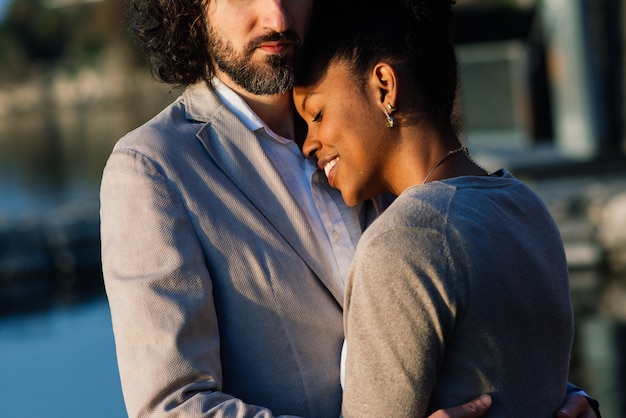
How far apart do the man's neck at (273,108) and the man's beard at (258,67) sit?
1.4 inches

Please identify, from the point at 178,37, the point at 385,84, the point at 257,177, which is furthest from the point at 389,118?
the point at 178,37

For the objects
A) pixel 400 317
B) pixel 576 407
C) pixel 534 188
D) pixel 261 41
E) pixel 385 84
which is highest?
pixel 261 41

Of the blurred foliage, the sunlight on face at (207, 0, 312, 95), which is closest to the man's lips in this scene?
the sunlight on face at (207, 0, 312, 95)

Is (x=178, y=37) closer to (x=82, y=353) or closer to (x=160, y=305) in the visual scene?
(x=160, y=305)

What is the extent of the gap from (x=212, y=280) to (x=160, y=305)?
14cm

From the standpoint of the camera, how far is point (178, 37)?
2.27 m

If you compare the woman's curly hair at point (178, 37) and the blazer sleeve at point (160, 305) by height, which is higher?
the woman's curly hair at point (178, 37)

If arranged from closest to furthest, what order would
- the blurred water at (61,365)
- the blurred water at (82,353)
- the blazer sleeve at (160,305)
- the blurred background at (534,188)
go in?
the blazer sleeve at (160,305), the blurred water at (82,353), the blurred water at (61,365), the blurred background at (534,188)

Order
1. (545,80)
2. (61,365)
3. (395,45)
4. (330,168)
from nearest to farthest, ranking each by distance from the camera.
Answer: (395,45), (330,168), (61,365), (545,80)

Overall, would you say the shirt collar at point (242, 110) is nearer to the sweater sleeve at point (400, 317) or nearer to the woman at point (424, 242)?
the woman at point (424, 242)

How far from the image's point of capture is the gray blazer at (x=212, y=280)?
1775 millimetres

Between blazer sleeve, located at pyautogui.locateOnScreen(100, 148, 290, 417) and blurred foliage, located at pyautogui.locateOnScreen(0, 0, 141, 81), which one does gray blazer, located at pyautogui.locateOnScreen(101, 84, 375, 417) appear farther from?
blurred foliage, located at pyautogui.locateOnScreen(0, 0, 141, 81)

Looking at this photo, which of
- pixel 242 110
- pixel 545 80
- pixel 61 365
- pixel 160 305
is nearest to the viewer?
pixel 160 305

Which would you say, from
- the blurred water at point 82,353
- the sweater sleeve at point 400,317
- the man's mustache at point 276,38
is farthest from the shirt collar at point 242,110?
the blurred water at point 82,353
